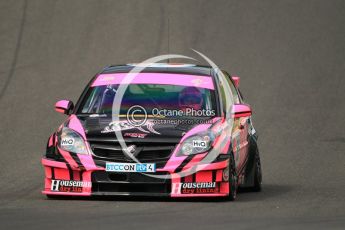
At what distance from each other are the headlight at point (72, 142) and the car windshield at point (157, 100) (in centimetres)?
69

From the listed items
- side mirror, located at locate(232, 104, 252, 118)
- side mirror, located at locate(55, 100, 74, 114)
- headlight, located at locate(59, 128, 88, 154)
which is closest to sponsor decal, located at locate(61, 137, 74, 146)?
headlight, located at locate(59, 128, 88, 154)

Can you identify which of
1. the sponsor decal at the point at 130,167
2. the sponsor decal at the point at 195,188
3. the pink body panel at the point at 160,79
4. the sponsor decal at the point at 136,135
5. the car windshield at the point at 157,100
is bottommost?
the sponsor decal at the point at 195,188

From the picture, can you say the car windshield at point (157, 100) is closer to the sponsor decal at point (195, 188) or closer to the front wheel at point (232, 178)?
the front wheel at point (232, 178)

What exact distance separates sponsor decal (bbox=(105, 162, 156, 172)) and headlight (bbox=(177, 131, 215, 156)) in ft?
1.03

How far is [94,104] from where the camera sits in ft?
40.2

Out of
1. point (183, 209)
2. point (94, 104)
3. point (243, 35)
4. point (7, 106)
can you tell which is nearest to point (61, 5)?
point (243, 35)

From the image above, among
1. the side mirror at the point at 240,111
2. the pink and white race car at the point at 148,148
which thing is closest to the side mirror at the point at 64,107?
the pink and white race car at the point at 148,148

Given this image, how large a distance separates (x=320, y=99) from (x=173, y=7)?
5.93m

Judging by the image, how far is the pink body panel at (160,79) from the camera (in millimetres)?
12477

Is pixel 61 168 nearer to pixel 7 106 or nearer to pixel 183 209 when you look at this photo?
pixel 183 209

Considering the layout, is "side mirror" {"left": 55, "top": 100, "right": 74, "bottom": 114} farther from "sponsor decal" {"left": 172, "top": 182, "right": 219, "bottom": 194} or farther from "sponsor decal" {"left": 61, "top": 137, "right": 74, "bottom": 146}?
"sponsor decal" {"left": 172, "top": 182, "right": 219, "bottom": 194}

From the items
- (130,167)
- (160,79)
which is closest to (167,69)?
(160,79)

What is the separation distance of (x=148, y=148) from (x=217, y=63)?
1176cm

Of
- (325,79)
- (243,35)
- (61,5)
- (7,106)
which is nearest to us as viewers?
(7,106)
